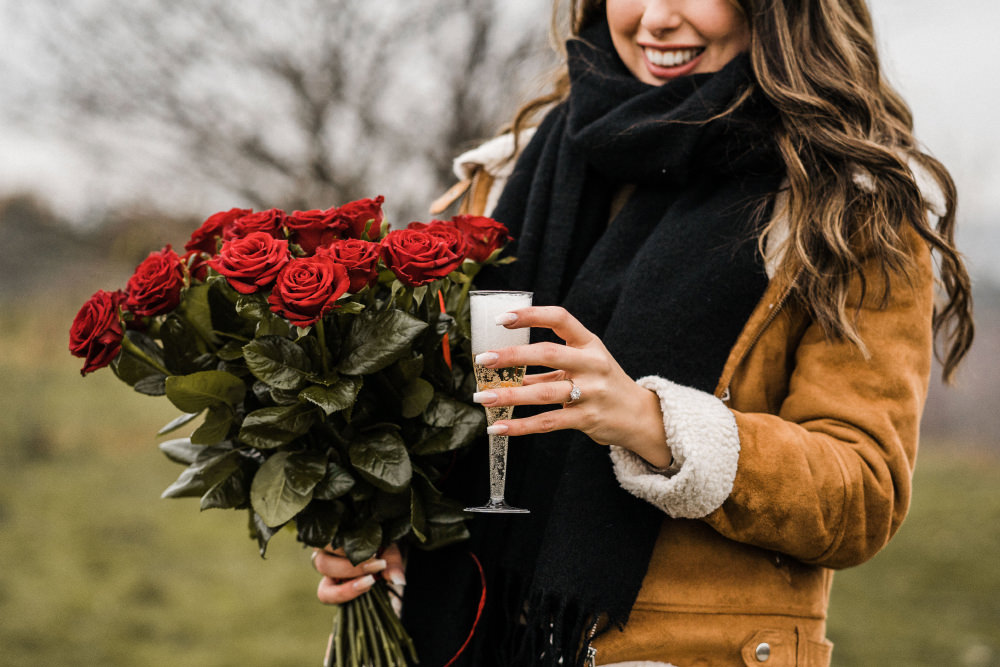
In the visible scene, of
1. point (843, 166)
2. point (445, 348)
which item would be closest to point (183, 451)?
point (445, 348)

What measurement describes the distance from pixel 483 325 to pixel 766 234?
68 cm

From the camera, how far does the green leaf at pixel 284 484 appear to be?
1.41m

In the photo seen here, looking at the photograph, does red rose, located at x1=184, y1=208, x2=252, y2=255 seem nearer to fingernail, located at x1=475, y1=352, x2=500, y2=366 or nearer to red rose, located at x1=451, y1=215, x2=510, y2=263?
red rose, located at x1=451, y1=215, x2=510, y2=263

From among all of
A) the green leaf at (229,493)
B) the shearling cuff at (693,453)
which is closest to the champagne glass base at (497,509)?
the shearling cuff at (693,453)

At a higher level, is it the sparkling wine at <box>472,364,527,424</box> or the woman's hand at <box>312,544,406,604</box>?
the sparkling wine at <box>472,364,527,424</box>

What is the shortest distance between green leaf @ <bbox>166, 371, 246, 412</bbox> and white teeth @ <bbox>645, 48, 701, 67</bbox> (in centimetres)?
109

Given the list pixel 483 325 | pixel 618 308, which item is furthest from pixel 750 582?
pixel 483 325

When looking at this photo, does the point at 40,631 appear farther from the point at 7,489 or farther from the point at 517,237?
the point at 517,237

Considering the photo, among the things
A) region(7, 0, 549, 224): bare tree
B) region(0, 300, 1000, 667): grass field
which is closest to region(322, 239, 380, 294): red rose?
region(0, 300, 1000, 667): grass field

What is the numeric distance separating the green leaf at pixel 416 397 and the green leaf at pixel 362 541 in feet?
0.81

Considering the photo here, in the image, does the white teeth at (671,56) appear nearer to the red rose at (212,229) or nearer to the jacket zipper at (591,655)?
the red rose at (212,229)

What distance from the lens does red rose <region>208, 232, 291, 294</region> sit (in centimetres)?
133

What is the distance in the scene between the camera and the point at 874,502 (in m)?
1.50

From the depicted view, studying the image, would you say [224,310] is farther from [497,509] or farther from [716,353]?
[716,353]
